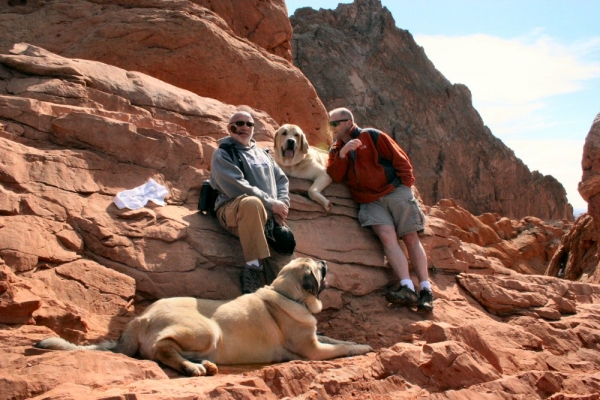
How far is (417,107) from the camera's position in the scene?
50.2 m

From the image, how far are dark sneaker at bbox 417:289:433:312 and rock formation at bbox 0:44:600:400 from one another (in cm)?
11

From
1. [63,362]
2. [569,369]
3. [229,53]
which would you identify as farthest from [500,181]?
[63,362]

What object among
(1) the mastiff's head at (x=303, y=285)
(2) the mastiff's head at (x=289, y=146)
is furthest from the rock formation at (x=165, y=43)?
(1) the mastiff's head at (x=303, y=285)

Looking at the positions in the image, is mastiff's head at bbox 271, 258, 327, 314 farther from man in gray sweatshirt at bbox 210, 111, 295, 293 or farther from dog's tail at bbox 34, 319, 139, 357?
dog's tail at bbox 34, 319, 139, 357

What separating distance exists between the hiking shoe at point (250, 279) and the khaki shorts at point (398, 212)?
1811 millimetres

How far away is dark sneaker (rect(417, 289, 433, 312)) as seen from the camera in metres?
7.05

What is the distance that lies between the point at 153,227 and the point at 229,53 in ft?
18.3

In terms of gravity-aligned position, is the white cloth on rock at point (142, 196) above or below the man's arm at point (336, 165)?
below

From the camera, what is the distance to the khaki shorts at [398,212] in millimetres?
7410

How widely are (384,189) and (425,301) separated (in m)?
1.42

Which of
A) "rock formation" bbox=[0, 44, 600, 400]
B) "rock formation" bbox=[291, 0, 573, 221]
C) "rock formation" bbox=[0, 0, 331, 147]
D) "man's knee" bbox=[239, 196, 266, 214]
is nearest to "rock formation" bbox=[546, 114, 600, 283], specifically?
"rock formation" bbox=[0, 44, 600, 400]

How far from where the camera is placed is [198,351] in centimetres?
497

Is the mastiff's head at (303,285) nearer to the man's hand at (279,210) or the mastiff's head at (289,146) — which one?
the man's hand at (279,210)

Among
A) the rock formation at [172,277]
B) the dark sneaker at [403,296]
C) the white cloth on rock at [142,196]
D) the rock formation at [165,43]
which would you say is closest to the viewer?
the rock formation at [172,277]
